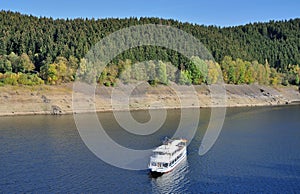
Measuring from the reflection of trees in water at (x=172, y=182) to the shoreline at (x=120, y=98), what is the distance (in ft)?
250

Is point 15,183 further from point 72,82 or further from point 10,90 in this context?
point 72,82

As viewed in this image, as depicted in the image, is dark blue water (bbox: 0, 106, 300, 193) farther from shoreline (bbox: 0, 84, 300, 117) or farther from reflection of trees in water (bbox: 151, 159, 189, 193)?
shoreline (bbox: 0, 84, 300, 117)

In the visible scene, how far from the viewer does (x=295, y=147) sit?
258 feet

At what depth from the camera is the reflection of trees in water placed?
52.5 meters

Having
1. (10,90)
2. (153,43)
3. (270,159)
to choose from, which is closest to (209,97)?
(153,43)

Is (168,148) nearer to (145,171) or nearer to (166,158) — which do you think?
(166,158)

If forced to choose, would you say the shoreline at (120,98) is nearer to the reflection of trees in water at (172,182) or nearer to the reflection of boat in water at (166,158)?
the reflection of boat in water at (166,158)

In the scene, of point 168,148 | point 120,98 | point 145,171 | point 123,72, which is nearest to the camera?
point 145,171

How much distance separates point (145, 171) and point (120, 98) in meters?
85.9

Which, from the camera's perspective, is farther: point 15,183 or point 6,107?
point 6,107

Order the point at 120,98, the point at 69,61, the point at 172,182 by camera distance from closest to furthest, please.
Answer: the point at 172,182 < the point at 120,98 < the point at 69,61

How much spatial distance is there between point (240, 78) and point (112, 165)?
14475 cm

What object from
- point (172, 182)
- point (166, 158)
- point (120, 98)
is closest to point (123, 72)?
point (120, 98)

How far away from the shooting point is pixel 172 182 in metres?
55.9
